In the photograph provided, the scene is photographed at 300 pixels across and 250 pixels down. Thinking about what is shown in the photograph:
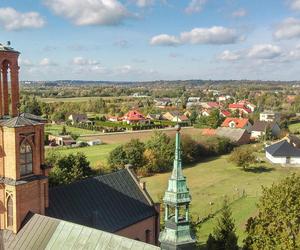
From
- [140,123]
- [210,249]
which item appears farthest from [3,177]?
[140,123]

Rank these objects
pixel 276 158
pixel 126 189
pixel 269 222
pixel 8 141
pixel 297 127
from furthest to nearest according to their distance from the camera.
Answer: pixel 297 127, pixel 276 158, pixel 126 189, pixel 269 222, pixel 8 141

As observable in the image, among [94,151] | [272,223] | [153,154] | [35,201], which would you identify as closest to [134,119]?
[94,151]

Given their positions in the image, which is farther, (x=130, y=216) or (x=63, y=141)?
(x=63, y=141)

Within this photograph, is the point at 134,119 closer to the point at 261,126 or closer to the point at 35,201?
the point at 261,126

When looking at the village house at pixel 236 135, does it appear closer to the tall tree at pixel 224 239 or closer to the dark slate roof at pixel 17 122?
the tall tree at pixel 224 239

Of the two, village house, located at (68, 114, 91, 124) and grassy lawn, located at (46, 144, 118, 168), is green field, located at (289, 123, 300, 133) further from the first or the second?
village house, located at (68, 114, 91, 124)

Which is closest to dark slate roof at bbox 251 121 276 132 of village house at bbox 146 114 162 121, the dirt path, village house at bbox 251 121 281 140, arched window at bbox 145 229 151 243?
village house at bbox 251 121 281 140

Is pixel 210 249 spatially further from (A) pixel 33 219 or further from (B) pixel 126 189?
(A) pixel 33 219
